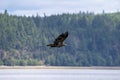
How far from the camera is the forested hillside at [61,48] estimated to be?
16625cm

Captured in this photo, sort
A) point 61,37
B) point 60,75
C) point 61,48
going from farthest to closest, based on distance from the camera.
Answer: point 61,48, point 60,75, point 61,37

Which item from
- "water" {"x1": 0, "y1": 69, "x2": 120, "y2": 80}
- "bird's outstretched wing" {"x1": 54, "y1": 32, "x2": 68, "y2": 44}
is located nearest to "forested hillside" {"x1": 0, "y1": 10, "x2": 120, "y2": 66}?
"water" {"x1": 0, "y1": 69, "x2": 120, "y2": 80}

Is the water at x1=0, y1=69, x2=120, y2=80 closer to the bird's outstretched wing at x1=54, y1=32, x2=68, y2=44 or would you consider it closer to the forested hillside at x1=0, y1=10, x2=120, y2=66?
the forested hillside at x1=0, y1=10, x2=120, y2=66

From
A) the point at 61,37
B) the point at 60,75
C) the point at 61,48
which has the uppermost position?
the point at 61,37

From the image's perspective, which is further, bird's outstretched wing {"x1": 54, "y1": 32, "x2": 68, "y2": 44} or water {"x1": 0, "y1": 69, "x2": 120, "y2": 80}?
water {"x1": 0, "y1": 69, "x2": 120, "y2": 80}

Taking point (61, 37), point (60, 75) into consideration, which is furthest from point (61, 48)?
point (61, 37)

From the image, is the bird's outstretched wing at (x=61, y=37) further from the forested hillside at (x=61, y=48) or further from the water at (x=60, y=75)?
the forested hillside at (x=61, y=48)

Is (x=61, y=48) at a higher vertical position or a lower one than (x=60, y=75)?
higher

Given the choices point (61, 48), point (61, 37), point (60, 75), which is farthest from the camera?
point (61, 48)

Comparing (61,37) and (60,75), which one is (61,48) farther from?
(61,37)

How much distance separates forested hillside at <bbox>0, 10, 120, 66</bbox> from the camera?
545 ft

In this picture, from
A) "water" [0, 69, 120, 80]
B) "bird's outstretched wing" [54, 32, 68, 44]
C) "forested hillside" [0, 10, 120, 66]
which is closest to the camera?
"bird's outstretched wing" [54, 32, 68, 44]

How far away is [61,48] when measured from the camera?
174000mm

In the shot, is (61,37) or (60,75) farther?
(60,75)
